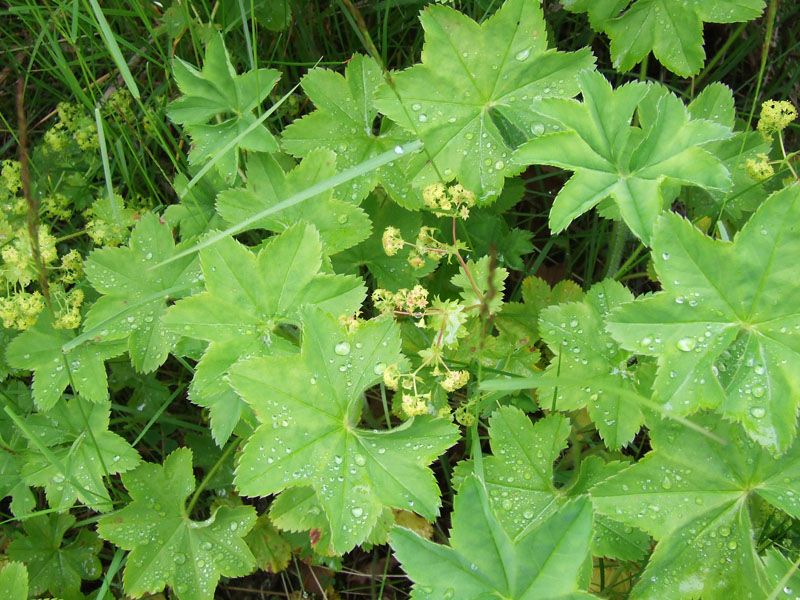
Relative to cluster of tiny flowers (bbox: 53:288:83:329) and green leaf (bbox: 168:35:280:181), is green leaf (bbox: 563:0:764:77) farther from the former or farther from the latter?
cluster of tiny flowers (bbox: 53:288:83:329)

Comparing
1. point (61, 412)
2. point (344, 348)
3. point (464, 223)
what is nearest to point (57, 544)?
point (61, 412)

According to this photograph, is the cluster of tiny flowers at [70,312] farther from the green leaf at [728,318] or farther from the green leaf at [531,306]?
the green leaf at [728,318]

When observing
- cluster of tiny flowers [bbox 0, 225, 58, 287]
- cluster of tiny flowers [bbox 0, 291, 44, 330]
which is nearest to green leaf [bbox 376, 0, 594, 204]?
cluster of tiny flowers [bbox 0, 225, 58, 287]

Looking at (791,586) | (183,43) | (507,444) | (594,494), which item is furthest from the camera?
(183,43)

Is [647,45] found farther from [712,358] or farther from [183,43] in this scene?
[183,43]

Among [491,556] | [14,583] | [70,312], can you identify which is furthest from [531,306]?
[14,583]
